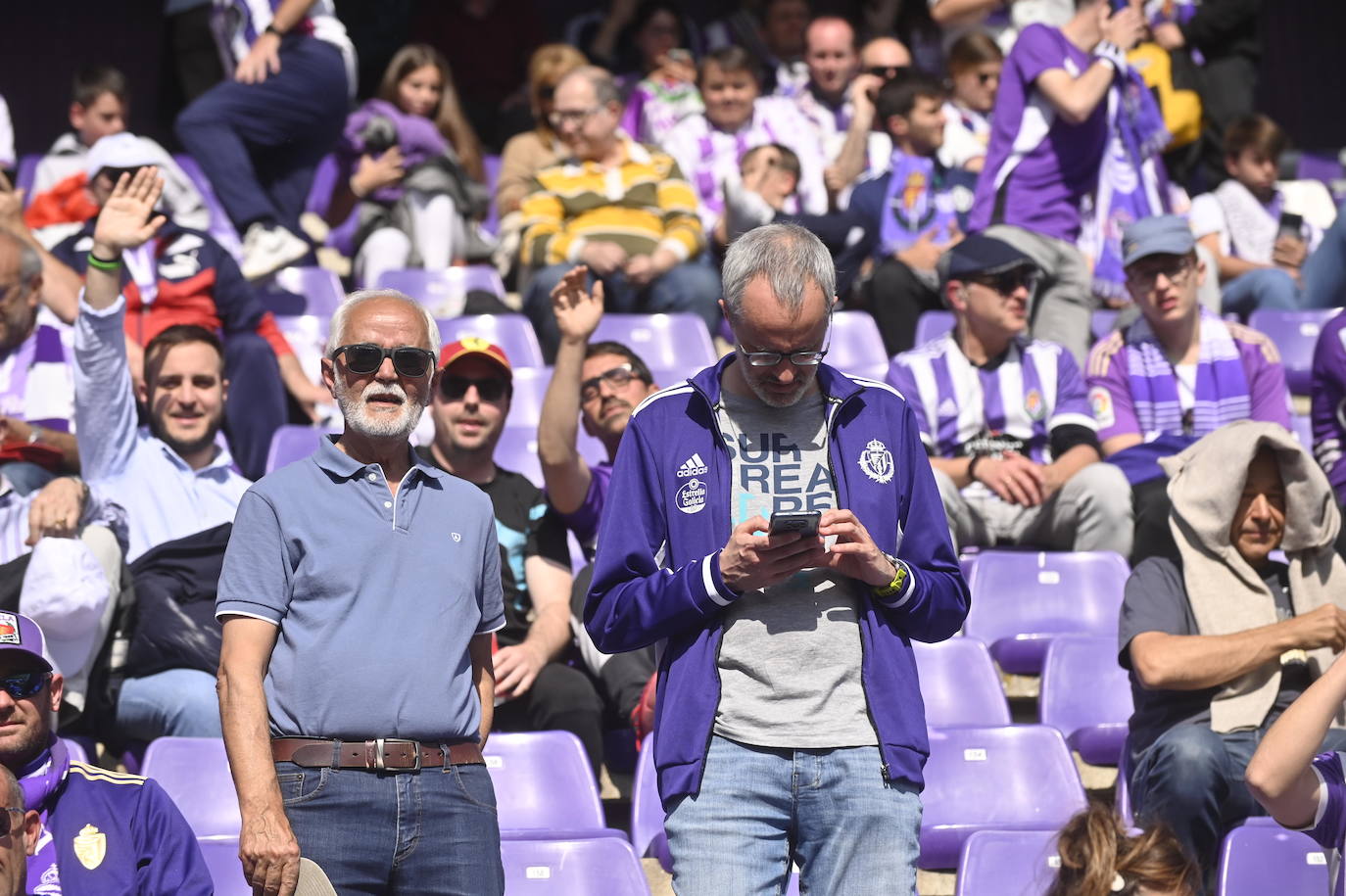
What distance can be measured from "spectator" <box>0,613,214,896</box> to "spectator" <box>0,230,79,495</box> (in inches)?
62.6

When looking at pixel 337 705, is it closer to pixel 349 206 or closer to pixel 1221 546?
pixel 1221 546

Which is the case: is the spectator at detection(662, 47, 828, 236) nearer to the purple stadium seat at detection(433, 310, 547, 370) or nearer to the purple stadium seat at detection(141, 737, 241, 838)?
the purple stadium seat at detection(433, 310, 547, 370)

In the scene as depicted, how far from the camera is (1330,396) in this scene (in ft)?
17.4

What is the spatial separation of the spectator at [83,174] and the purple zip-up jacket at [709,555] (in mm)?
3921

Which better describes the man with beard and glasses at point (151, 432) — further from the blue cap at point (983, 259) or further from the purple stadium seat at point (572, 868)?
the blue cap at point (983, 259)

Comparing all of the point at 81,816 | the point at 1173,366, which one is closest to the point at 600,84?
the point at 1173,366

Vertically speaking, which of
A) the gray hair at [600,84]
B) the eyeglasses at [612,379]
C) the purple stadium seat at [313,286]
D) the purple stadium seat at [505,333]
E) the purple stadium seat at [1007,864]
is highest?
the gray hair at [600,84]

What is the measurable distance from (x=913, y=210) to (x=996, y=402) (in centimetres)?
211

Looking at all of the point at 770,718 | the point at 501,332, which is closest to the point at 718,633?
the point at 770,718

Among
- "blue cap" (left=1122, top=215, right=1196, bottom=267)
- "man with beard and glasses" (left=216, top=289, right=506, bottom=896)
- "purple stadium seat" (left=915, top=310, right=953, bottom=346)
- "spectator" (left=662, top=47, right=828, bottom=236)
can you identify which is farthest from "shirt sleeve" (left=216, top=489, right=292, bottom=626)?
"spectator" (left=662, top=47, right=828, bottom=236)

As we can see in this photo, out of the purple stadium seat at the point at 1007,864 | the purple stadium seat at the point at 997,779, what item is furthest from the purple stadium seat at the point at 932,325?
the purple stadium seat at the point at 1007,864

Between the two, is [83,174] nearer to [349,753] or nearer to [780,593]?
[349,753]

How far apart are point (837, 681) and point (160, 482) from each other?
245 cm

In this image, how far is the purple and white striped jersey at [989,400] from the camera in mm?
5453
